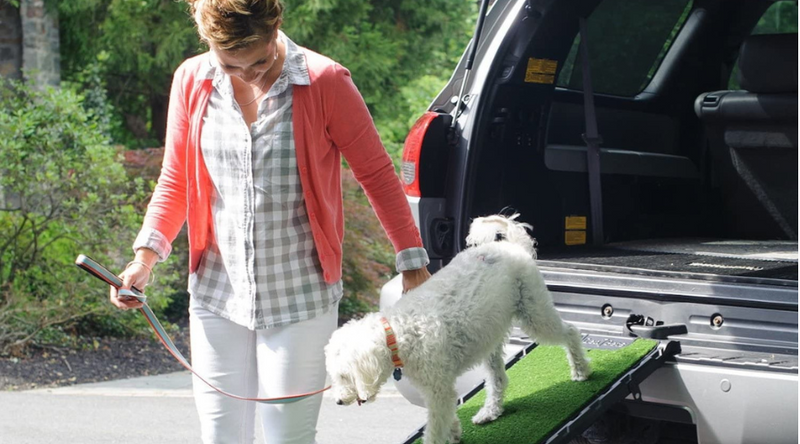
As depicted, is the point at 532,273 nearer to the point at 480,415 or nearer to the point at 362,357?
the point at 480,415

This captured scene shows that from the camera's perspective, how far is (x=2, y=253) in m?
7.55

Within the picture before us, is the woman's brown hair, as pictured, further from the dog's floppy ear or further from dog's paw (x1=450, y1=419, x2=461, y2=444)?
dog's paw (x1=450, y1=419, x2=461, y2=444)

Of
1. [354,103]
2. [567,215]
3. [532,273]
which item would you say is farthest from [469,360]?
[567,215]

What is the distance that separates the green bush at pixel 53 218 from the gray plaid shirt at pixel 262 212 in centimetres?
455

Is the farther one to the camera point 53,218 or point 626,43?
Result: point 53,218

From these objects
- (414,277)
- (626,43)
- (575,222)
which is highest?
(626,43)

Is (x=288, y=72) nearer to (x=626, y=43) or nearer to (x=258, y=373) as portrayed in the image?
(x=258, y=373)

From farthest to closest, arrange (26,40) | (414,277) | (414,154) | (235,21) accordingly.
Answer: (26,40), (414,154), (414,277), (235,21)

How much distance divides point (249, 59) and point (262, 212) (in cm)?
48

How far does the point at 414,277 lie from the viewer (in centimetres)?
344

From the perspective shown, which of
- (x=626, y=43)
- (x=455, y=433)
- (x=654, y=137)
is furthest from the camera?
(x=654, y=137)

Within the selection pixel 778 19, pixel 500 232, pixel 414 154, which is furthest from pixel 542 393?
pixel 778 19

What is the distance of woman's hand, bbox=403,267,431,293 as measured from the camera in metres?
3.43

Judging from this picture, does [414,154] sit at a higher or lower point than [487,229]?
higher
